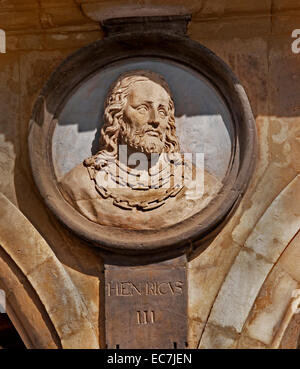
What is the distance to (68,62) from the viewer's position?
8.80 meters

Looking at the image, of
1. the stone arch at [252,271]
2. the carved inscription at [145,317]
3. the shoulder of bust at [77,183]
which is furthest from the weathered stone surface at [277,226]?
the shoulder of bust at [77,183]

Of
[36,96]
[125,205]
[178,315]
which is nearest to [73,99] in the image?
[36,96]

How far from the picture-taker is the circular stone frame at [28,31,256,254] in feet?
27.7

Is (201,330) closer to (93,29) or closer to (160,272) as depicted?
(160,272)

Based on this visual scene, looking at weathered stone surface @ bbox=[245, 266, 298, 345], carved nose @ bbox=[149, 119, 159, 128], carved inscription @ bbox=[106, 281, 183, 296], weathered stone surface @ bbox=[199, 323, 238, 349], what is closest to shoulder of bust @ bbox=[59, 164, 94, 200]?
carved nose @ bbox=[149, 119, 159, 128]

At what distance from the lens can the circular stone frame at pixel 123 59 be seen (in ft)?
27.7

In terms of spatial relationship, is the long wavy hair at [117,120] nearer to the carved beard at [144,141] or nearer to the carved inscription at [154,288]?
the carved beard at [144,141]

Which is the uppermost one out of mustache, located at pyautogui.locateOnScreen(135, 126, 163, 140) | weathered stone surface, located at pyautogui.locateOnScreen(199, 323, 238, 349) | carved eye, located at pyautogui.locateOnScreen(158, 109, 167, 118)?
carved eye, located at pyautogui.locateOnScreen(158, 109, 167, 118)

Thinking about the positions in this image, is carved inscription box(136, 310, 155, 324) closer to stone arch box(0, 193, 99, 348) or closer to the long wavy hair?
stone arch box(0, 193, 99, 348)

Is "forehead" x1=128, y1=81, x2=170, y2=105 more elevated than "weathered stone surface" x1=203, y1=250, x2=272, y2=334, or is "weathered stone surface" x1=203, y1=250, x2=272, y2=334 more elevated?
"forehead" x1=128, y1=81, x2=170, y2=105

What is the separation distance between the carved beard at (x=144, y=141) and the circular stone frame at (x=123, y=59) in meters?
0.48

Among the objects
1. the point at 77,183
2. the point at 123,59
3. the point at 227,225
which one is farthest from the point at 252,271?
the point at 123,59

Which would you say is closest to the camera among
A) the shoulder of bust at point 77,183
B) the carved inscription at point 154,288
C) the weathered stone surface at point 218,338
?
the weathered stone surface at point 218,338
